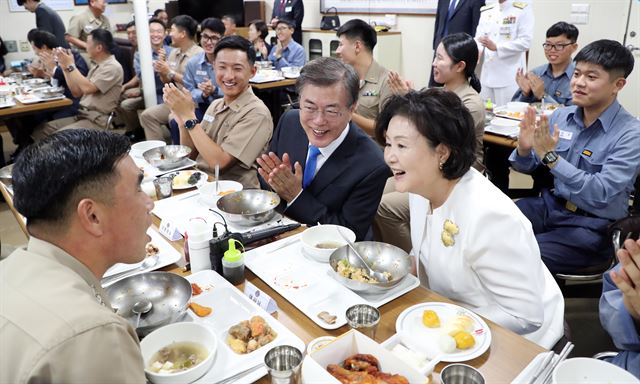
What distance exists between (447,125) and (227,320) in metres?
0.94

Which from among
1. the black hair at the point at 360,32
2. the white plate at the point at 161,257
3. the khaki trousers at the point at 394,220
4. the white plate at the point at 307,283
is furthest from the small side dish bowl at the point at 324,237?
the black hair at the point at 360,32

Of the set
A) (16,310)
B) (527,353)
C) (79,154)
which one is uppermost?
(79,154)

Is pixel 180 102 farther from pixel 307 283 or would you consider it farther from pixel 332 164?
pixel 307 283

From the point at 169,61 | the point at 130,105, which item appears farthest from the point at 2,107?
the point at 169,61

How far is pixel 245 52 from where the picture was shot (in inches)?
110

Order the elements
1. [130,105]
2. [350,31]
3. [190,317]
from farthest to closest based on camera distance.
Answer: [130,105], [350,31], [190,317]

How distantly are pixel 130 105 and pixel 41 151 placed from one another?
440cm

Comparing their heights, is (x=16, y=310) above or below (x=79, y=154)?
below

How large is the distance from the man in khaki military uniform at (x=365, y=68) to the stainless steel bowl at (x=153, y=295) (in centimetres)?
229

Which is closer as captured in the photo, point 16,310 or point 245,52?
point 16,310

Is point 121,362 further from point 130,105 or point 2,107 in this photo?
point 130,105

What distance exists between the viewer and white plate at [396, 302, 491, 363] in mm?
1202

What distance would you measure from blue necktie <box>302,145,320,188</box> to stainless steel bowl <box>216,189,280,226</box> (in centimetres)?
17

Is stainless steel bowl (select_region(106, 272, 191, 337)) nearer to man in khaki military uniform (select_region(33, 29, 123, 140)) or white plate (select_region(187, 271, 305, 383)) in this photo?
white plate (select_region(187, 271, 305, 383))
